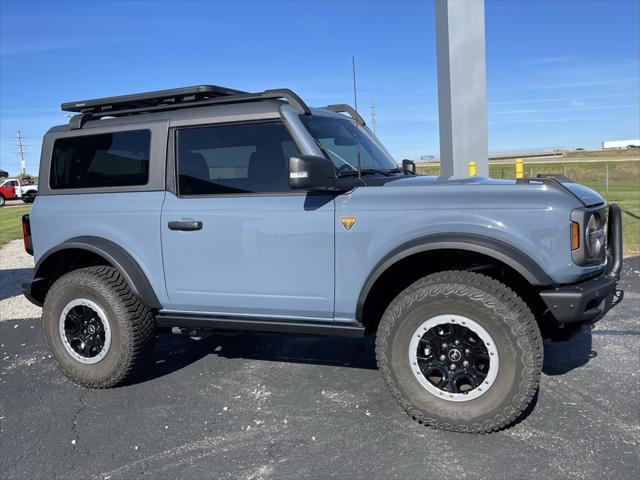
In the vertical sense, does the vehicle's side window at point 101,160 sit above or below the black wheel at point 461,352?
above

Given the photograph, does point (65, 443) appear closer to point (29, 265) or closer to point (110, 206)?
point (110, 206)

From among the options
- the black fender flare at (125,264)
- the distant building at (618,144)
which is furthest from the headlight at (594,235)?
the distant building at (618,144)

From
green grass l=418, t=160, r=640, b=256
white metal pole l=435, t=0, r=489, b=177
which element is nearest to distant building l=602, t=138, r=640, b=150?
green grass l=418, t=160, r=640, b=256

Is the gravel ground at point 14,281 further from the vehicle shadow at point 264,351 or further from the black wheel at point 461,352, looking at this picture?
the black wheel at point 461,352

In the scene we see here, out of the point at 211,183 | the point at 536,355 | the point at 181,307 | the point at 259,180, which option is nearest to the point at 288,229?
the point at 259,180

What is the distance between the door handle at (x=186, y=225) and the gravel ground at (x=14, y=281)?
12.5ft

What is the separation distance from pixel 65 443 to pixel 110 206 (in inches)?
66.1

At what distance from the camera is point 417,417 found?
11.0 feet

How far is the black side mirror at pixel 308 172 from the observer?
10.3 ft

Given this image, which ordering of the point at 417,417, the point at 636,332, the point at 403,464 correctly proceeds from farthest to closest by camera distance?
the point at 636,332
the point at 417,417
the point at 403,464

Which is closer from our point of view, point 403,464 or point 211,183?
point 403,464

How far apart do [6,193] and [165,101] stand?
39.8 m

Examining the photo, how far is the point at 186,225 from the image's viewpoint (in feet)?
12.5

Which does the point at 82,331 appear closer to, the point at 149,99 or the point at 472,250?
the point at 149,99
